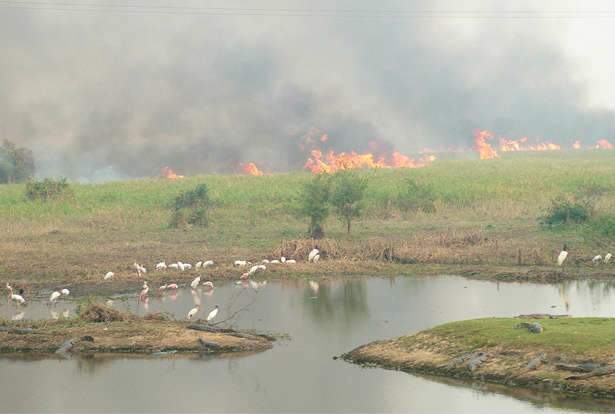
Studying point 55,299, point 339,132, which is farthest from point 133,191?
point 55,299

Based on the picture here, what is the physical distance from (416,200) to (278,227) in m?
9.53

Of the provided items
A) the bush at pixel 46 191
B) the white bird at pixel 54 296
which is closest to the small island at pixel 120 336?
the white bird at pixel 54 296

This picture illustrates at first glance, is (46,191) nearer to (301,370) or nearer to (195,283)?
(195,283)

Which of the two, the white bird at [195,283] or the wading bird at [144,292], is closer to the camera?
the wading bird at [144,292]

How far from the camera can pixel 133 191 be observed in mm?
78312

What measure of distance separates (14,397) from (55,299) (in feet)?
43.1

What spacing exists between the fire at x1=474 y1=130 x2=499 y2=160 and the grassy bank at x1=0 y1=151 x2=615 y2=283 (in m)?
39.6

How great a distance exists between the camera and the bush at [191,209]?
204 ft

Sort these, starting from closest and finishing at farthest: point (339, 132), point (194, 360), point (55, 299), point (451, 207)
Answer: point (194, 360) → point (55, 299) → point (451, 207) → point (339, 132)

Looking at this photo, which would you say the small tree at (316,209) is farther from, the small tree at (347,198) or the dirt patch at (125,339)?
the dirt patch at (125,339)

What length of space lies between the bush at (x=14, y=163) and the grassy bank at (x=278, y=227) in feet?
77.5

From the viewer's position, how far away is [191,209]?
6475 cm

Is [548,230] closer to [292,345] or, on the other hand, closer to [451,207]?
[451,207]

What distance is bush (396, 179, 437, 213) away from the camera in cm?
6591
